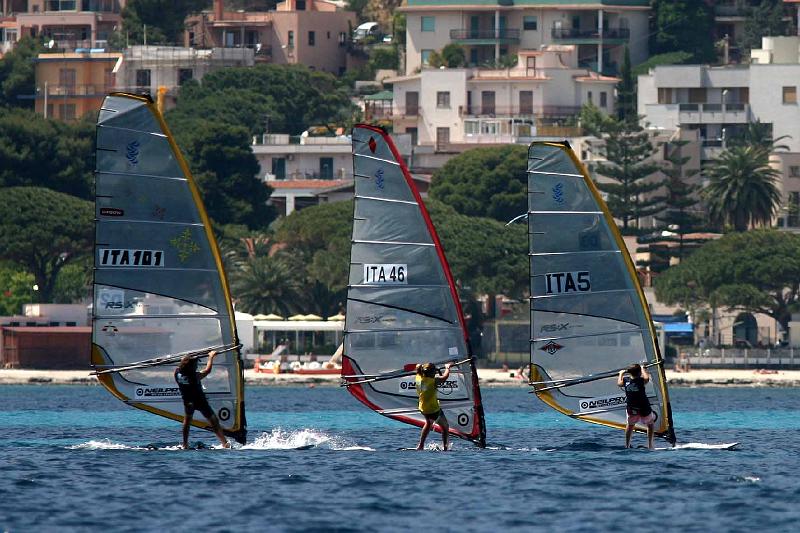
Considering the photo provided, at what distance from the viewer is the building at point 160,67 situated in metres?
151

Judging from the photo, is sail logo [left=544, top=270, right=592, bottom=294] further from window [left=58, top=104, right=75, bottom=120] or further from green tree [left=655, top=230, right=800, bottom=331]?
window [left=58, top=104, right=75, bottom=120]

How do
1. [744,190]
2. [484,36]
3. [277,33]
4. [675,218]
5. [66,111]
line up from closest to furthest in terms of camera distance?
[744,190], [675,218], [66,111], [484,36], [277,33]

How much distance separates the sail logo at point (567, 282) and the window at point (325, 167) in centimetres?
9529

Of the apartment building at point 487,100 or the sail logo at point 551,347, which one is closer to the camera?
the sail logo at point 551,347

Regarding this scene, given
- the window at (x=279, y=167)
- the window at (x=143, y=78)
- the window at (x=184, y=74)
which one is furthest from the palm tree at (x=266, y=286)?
the window at (x=184, y=74)

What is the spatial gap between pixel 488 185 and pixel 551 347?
7584cm

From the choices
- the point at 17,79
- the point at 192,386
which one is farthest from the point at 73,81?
the point at 192,386

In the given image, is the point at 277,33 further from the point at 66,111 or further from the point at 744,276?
the point at 744,276

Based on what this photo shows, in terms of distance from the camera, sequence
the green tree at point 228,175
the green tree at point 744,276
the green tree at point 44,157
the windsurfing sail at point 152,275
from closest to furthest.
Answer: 1. the windsurfing sail at point 152,275
2. the green tree at point 744,276
3. the green tree at point 44,157
4. the green tree at point 228,175

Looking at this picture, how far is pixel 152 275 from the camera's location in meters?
34.8

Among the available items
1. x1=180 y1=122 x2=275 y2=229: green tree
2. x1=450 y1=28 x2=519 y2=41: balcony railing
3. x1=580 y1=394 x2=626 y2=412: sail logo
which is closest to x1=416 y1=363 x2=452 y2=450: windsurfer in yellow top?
x1=580 y1=394 x2=626 y2=412: sail logo

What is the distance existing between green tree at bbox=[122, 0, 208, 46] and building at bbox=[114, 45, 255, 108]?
6595 millimetres

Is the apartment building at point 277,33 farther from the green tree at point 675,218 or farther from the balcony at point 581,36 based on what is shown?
the green tree at point 675,218

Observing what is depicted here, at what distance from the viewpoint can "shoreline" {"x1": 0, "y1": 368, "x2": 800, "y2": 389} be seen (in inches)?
3356
